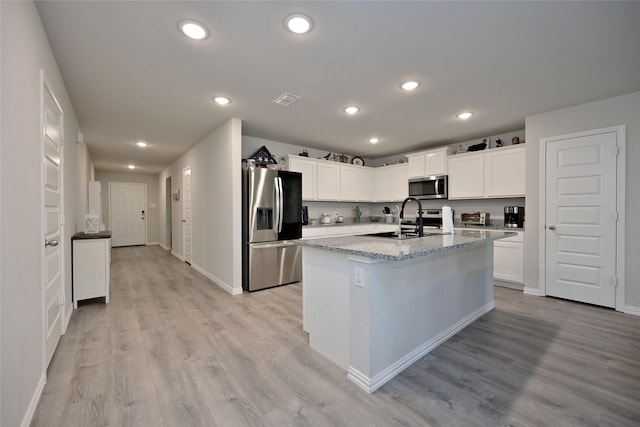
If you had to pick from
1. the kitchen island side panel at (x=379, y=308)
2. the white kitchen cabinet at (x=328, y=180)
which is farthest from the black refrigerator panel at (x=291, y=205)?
the kitchen island side panel at (x=379, y=308)

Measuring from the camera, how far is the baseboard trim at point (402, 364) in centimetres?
180

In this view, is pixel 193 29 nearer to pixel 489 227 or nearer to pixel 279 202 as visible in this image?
pixel 279 202

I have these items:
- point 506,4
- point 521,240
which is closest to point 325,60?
point 506,4

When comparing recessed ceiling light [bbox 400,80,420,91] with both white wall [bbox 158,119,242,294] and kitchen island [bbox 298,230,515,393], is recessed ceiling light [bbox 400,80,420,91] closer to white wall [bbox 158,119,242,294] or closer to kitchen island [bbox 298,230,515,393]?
kitchen island [bbox 298,230,515,393]

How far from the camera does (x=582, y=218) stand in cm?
338

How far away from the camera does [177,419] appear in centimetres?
154

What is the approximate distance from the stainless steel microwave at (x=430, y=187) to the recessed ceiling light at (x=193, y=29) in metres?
4.18

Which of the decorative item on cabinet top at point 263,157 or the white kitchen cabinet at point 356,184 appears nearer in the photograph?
the decorative item on cabinet top at point 263,157

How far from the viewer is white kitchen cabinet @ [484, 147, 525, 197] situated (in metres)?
4.03

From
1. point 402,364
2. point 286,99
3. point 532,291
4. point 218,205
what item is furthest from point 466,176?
point 218,205

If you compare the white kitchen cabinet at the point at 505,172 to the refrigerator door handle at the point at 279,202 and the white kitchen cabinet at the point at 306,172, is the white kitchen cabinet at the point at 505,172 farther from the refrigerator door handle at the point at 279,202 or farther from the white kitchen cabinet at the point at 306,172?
the refrigerator door handle at the point at 279,202

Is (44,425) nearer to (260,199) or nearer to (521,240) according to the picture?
(260,199)

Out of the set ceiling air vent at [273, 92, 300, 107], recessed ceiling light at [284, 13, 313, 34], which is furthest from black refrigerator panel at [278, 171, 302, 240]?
recessed ceiling light at [284, 13, 313, 34]

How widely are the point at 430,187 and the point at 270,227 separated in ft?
9.73
